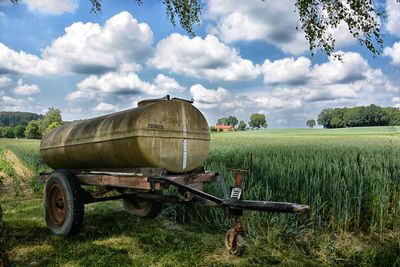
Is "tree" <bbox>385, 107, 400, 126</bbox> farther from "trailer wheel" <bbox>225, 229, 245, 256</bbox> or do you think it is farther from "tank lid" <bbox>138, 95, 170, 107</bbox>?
"trailer wheel" <bbox>225, 229, 245, 256</bbox>

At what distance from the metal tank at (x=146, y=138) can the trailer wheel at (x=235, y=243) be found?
1355 mm

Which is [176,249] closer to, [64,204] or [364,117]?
[64,204]

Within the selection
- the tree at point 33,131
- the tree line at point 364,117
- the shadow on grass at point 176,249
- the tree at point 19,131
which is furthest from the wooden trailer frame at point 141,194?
the tree at point 19,131

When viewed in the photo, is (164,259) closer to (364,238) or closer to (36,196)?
(364,238)

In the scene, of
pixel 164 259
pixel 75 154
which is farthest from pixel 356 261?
pixel 75 154

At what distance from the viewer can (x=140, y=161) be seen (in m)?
4.33

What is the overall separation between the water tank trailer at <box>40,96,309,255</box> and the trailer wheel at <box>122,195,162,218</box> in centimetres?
79

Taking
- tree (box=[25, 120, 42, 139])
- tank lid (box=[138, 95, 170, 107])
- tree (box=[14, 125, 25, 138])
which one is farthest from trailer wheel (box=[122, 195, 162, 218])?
tree (box=[14, 125, 25, 138])

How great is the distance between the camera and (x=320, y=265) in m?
3.83

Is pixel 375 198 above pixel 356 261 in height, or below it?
above

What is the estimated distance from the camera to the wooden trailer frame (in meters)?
3.56

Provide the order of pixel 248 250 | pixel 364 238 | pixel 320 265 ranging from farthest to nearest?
pixel 364 238, pixel 248 250, pixel 320 265

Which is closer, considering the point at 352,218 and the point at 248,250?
the point at 248,250

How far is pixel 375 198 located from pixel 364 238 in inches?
23.5
